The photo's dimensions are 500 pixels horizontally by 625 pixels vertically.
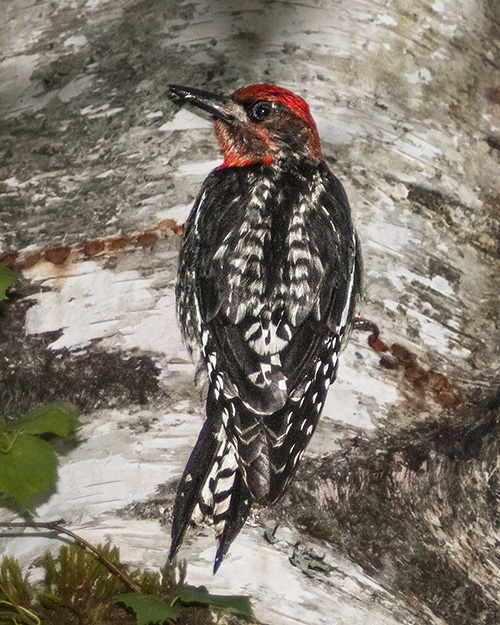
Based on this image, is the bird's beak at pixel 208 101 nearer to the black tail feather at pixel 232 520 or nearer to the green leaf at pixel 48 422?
the green leaf at pixel 48 422

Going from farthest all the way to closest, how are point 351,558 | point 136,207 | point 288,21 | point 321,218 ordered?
point 321,218 < point 288,21 < point 136,207 < point 351,558

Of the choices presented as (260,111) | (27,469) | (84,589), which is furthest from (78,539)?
(260,111)

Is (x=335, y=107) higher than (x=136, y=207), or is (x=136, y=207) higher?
(x=335, y=107)

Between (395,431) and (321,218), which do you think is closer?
(395,431)

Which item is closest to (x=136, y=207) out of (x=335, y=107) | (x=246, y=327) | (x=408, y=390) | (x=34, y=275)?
(x=34, y=275)

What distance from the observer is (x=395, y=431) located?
8.01 ft

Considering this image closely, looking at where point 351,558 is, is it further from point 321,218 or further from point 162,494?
point 321,218

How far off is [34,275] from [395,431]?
4.32 feet

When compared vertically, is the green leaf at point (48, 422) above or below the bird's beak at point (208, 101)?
below

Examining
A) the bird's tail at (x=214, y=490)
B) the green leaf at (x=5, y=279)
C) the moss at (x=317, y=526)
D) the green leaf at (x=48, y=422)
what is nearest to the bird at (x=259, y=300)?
the bird's tail at (x=214, y=490)

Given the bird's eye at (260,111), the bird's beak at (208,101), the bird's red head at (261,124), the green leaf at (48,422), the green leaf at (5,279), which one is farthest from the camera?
the bird's eye at (260,111)

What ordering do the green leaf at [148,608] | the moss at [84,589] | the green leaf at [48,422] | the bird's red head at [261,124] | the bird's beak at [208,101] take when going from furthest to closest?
the bird's red head at [261,124]
the bird's beak at [208,101]
the green leaf at [48,422]
the moss at [84,589]
the green leaf at [148,608]

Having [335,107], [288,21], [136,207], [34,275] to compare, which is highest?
[288,21]

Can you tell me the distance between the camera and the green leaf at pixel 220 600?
1.95 m
